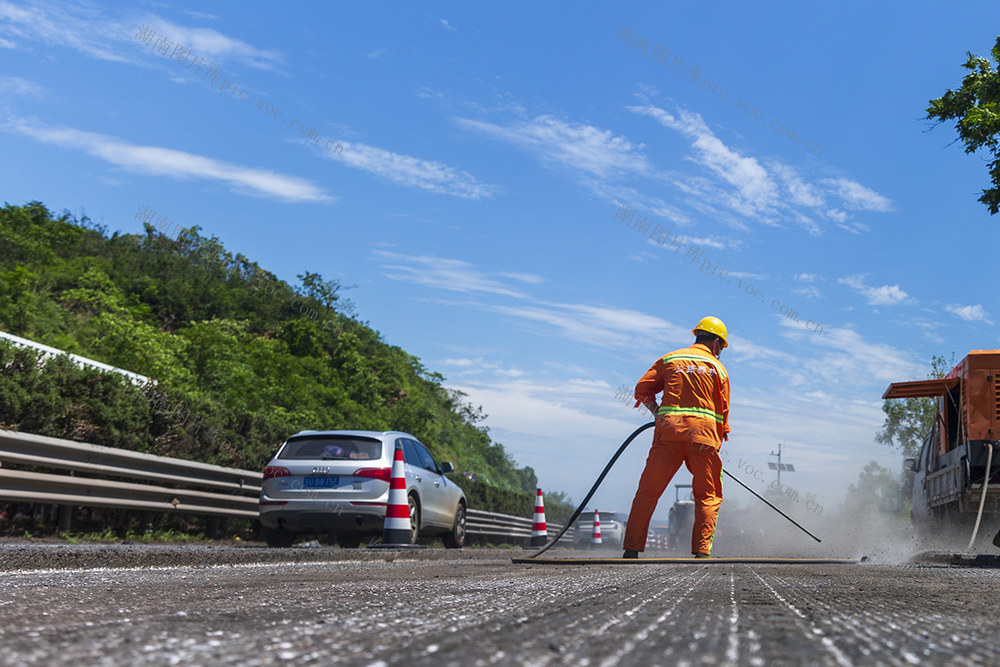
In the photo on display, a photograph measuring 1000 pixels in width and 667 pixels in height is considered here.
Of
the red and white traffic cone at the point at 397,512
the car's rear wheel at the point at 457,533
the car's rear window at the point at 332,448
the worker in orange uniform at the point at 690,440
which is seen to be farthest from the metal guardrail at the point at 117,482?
the worker in orange uniform at the point at 690,440

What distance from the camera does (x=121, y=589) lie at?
2801 millimetres

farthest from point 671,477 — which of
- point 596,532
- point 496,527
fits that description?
point 596,532

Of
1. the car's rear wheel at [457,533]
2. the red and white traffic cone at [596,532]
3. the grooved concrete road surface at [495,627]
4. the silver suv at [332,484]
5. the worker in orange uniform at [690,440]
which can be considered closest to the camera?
the grooved concrete road surface at [495,627]

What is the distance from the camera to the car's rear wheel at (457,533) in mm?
14844

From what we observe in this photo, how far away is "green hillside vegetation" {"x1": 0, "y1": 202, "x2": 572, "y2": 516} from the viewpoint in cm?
1113

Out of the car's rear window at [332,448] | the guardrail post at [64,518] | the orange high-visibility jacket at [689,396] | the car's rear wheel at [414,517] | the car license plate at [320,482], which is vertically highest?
the orange high-visibility jacket at [689,396]

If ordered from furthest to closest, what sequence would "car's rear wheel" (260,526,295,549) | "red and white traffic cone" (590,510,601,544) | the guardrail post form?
"red and white traffic cone" (590,510,601,544) → "car's rear wheel" (260,526,295,549) → the guardrail post

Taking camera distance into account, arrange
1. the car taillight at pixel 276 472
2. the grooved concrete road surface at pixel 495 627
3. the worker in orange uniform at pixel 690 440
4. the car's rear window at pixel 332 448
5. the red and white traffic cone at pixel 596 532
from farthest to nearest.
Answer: the red and white traffic cone at pixel 596 532
the car's rear window at pixel 332 448
the car taillight at pixel 276 472
the worker in orange uniform at pixel 690 440
the grooved concrete road surface at pixel 495 627

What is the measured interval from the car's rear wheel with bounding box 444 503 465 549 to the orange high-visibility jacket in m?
7.04

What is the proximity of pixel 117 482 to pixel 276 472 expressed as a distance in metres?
1.94

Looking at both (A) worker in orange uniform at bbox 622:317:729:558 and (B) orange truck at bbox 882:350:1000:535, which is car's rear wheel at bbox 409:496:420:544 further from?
(B) orange truck at bbox 882:350:1000:535

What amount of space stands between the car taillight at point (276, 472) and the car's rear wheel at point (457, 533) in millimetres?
3661

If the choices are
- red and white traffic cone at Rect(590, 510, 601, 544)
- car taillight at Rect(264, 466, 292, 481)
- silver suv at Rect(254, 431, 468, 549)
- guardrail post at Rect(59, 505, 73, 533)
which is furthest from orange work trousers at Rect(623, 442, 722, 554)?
red and white traffic cone at Rect(590, 510, 601, 544)

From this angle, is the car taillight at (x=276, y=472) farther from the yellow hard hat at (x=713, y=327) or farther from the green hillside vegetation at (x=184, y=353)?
the yellow hard hat at (x=713, y=327)
